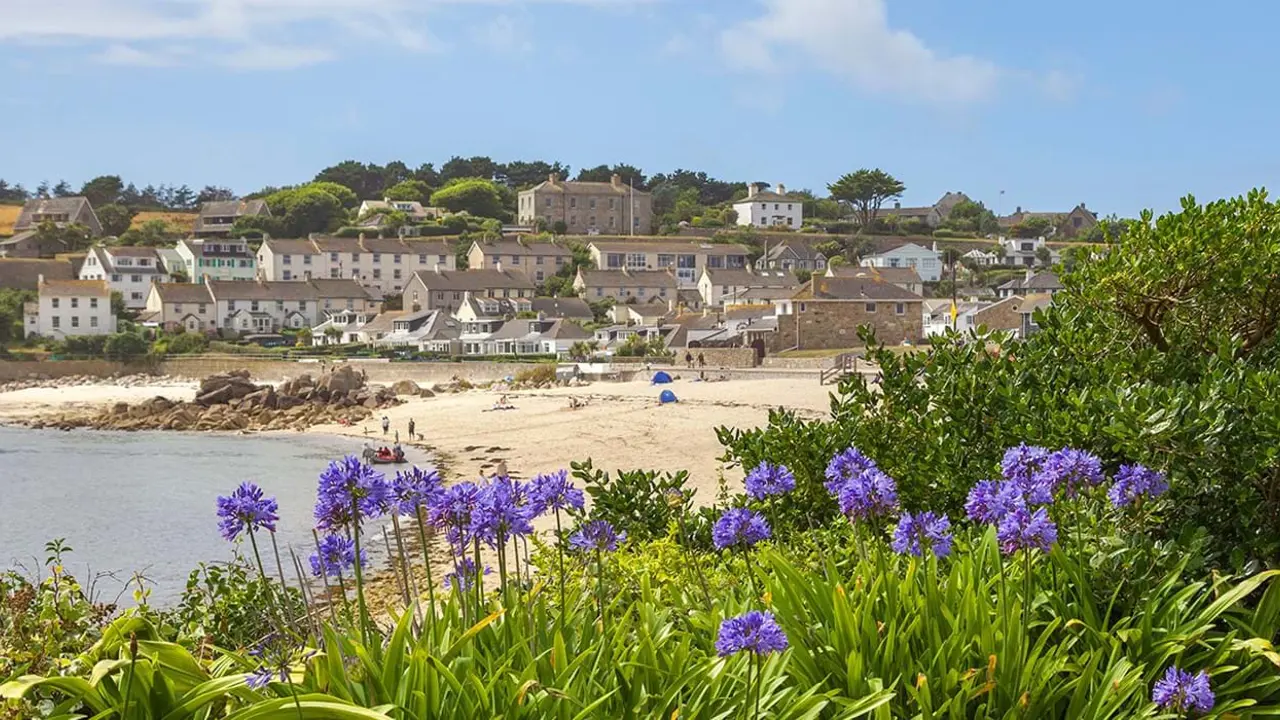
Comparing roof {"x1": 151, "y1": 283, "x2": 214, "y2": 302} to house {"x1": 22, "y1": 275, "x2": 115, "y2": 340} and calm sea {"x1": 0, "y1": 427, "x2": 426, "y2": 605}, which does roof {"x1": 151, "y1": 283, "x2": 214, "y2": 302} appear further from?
calm sea {"x1": 0, "y1": 427, "x2": 426, "y2": 605}

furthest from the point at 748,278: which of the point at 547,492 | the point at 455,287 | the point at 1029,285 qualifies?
the point at 547,492

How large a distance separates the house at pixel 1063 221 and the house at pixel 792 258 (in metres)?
29.4

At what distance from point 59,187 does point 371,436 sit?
16475 centimetres

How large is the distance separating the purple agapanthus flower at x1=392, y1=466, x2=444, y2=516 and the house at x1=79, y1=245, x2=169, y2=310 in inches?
4064

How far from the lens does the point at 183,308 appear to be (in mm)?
92500

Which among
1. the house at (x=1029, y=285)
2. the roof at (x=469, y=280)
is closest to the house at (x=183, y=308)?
the roof at (x=469, y=280)

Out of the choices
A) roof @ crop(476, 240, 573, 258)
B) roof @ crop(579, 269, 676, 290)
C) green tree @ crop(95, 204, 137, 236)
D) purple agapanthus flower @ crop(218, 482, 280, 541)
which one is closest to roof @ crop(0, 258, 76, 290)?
green tree @ crop(95, 204, 137, 236)

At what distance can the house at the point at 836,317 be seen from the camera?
6194 cm

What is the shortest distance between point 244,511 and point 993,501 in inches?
95.2

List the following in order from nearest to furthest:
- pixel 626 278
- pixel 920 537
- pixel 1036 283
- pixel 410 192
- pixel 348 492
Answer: pixel 348 492, pixel 920 537, pixel 1036 283, pixel 626 278, pixel 410 192

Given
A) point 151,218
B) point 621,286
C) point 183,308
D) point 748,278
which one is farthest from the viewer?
point 151,218

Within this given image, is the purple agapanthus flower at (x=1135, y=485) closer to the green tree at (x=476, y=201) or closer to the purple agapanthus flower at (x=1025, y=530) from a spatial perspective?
the purple agapanthus flower at (x=1025, y=530)

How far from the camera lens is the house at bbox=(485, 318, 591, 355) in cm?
7662

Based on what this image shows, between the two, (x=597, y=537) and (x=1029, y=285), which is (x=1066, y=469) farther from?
(x=1029, y=285)
